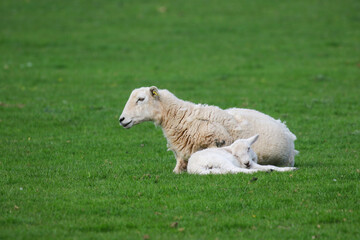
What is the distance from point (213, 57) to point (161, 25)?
28.5 ft

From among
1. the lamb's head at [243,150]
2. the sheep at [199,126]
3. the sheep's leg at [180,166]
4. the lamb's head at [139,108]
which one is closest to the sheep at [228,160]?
the lamb's head at [243,150]

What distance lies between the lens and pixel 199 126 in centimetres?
1095

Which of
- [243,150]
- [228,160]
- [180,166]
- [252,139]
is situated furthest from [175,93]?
[228,160]

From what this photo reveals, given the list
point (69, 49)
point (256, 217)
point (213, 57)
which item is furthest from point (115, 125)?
point (69, 49)

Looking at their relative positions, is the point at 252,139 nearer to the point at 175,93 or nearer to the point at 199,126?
the point at 199,126

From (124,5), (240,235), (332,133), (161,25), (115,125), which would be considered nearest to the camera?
(240,235)

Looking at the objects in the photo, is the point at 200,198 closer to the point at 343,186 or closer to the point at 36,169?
the point at 343,186

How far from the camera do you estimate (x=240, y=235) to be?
23.5ft

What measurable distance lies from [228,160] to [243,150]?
0.38 meters

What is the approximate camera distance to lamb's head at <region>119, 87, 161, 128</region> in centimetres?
1085

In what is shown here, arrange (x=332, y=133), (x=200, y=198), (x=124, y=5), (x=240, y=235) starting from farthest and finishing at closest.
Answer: (x=124, y=5)
(x=332, y=133)
(x=200, y=198)
(x=240, y=235)

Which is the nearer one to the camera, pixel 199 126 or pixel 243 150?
pixel 243 150

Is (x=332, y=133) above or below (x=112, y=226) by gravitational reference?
below

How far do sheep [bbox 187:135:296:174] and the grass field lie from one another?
0.89 feet
